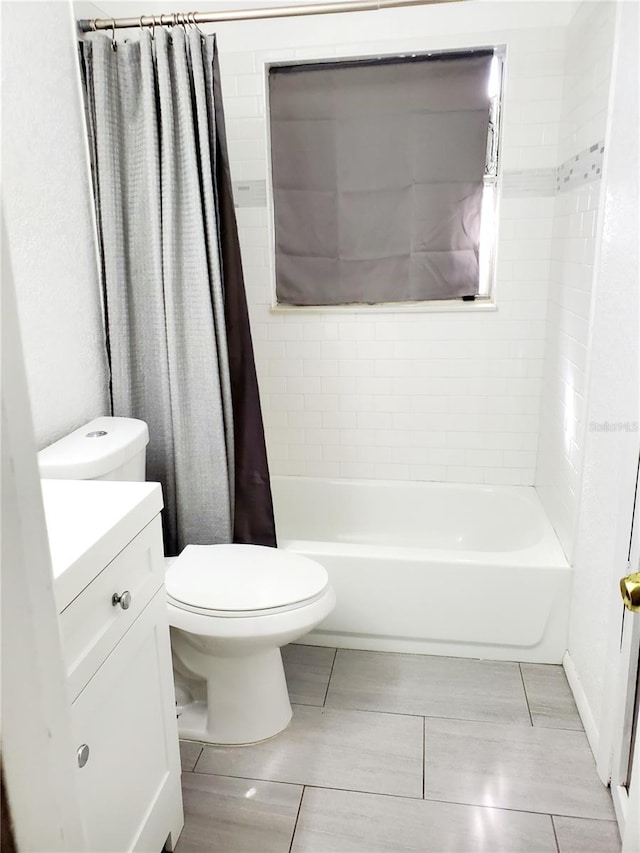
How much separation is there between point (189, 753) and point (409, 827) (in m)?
0.65

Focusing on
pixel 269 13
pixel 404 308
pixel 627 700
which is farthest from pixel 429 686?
pixel 269 13

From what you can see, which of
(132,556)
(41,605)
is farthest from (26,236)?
(41,605)

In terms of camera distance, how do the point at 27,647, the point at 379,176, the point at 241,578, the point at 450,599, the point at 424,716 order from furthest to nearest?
the point at 379,176 < the point at 450,599 < the point at 424,716 < the point at 241,578 < the point at 27,647

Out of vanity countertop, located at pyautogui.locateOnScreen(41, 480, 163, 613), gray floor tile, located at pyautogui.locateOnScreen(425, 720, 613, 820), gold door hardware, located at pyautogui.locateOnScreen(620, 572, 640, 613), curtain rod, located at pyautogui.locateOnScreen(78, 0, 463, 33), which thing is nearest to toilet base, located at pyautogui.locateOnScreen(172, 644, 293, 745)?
gray floor tile, located at pyautogui.locateOnScreen(425, 720, 613, 820)

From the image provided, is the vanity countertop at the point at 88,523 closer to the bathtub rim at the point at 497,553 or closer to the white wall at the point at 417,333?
the bathtub rim at the point at 497,553

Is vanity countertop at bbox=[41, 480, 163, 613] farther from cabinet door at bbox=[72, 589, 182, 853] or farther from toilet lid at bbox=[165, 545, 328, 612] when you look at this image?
toilet lid at bbox=[165, 545, 328, 612]

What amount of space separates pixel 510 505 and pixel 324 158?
1.60m

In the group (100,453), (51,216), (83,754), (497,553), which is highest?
(51,216)

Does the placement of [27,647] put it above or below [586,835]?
above

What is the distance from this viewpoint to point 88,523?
1230mm

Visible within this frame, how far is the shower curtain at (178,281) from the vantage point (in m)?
2.03

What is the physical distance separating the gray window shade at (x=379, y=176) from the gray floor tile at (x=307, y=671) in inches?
54.7

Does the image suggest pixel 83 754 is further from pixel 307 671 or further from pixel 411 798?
pixel 307 671

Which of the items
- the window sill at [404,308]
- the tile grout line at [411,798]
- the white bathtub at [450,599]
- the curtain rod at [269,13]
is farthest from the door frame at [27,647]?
the window sill at [404,308]
